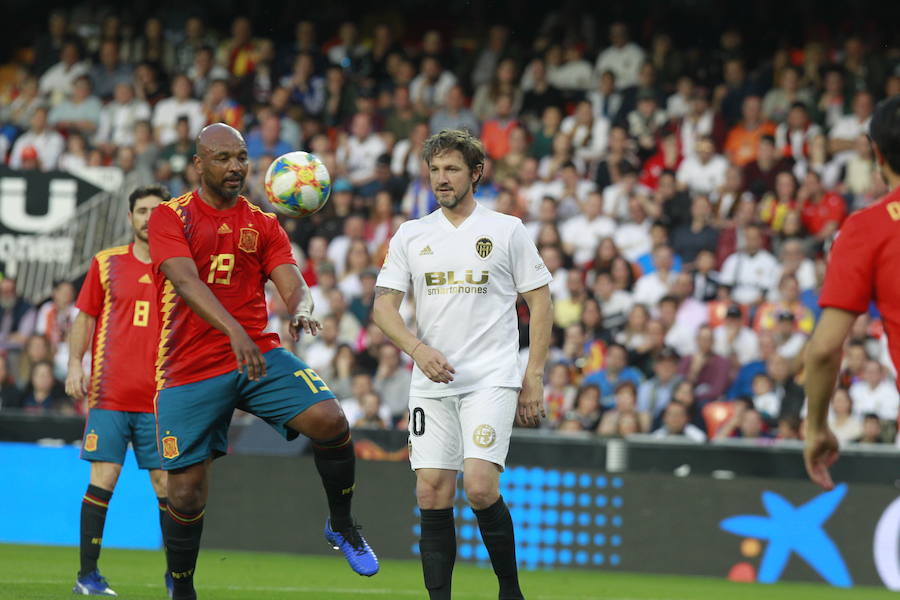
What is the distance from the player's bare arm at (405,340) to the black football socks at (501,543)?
30.0 inches

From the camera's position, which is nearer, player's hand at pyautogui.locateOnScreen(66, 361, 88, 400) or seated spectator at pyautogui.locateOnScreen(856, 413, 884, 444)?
player's hand at pyautogui.locateOnScreen(66, 361, 88, 400)

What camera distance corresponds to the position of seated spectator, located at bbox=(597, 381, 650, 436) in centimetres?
1398

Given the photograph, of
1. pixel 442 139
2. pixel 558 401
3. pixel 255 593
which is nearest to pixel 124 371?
pixel 255 593

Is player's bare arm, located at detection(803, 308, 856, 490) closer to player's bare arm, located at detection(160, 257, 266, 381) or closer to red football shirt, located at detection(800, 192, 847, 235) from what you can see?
player's bare arm, located at detection(160, 257, 266, 381)

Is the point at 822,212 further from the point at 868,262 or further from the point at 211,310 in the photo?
the point at 868,262

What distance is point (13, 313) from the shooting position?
17.6m

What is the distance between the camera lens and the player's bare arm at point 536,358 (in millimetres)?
7148

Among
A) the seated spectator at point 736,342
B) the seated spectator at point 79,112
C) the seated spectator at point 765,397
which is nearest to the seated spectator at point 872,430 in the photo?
the seated spectator at point 765,397

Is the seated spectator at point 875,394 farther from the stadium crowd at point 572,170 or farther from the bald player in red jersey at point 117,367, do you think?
the bald player in red jersey at point 117,367

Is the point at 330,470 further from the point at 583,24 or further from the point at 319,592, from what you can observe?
the point at 583,24

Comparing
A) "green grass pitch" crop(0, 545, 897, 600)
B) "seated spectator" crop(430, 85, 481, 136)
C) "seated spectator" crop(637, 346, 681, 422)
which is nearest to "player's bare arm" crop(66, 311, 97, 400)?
"green grass pitch" crop(0, 545, 897, 600)

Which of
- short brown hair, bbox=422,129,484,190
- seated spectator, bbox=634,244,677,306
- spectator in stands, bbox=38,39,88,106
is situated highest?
spectator in stands, bbox=38,39,88,106

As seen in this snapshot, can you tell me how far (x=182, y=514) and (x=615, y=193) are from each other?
35.8ft

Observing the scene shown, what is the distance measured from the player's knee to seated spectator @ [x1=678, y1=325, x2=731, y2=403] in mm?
7576
